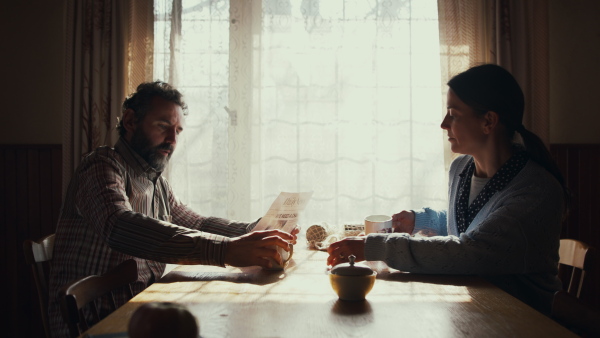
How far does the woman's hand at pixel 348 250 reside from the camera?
67.1 inches

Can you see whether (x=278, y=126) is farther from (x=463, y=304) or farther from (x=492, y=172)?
(x=463, y=304)

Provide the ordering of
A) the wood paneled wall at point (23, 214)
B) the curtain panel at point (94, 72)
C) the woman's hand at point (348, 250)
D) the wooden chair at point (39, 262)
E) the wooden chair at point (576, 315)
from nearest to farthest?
the wooden chair at point (576, 315)
the woman's hand at point (348, 250)
the wooden chair at point (39, 262)
the curtain panel at point (94, 72)
the wood paneled wall at point (23, 214)

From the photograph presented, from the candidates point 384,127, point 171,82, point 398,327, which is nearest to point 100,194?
point 398,327

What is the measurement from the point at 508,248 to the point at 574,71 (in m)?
2.26

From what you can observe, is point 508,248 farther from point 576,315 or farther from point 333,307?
point 333,307

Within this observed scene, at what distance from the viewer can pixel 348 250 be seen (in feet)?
5.64

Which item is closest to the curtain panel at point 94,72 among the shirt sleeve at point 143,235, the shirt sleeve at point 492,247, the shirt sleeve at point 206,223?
the shirt sleeve at point 206,223

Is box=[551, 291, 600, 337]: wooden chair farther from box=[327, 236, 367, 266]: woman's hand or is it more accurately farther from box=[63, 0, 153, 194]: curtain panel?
box=[63, 0, 153, 194]: curtain panel

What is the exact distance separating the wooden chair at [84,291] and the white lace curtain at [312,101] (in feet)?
5.34

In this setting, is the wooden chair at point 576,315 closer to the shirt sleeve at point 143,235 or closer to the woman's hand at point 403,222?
the shirt sleeve at point 143,235

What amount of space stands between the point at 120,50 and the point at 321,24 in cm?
118

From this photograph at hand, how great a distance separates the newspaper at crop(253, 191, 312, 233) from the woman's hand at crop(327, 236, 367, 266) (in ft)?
0.72

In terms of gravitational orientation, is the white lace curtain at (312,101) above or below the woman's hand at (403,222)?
above

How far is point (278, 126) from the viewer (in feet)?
10.6
